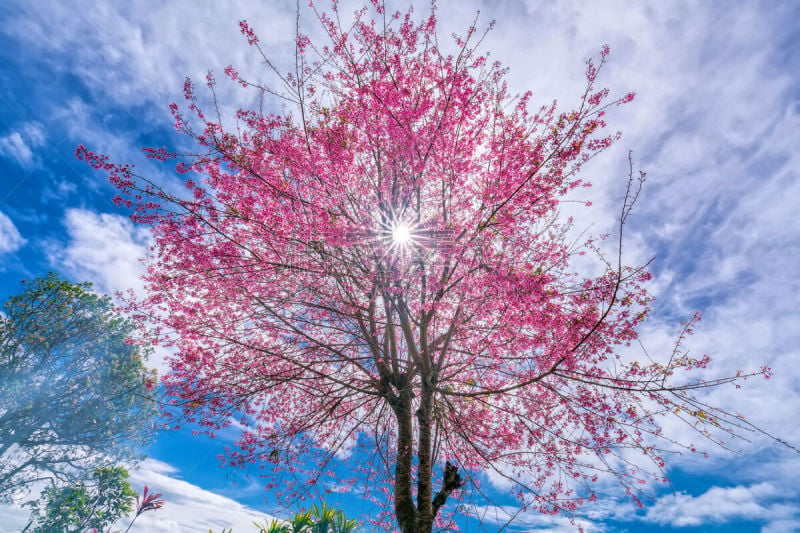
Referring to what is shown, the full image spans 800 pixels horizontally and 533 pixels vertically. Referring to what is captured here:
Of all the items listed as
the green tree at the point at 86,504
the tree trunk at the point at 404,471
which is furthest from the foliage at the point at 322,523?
the green tree at the point at 86,504

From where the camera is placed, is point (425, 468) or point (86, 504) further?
point (86, 504)

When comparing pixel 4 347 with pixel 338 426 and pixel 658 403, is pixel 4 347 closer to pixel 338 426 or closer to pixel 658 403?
pixel 338 426

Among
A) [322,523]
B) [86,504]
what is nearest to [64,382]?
[86,504]

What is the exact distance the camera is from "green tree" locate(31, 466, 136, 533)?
1998cm

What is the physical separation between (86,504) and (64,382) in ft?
23.7

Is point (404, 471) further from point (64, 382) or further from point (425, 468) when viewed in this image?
point (64, 382)

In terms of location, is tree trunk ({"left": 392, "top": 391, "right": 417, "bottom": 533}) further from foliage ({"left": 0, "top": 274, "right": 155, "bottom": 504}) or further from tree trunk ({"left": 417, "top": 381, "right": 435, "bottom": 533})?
foliage ({"left": 0, "top": 274, "right": 155, "bottom": 504})

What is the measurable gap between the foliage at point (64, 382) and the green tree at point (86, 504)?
1.19 feet

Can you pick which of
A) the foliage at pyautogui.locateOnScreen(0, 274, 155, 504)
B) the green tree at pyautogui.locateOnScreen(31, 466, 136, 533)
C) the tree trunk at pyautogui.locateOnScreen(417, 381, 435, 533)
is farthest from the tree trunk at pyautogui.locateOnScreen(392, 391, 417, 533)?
the green tree at pyautogui.locateOnScreen(31, 466, 136, 533)

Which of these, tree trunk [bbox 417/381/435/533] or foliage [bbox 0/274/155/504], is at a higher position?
foliage [bbox 0/274/155/504]

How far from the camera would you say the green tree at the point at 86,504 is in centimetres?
1998

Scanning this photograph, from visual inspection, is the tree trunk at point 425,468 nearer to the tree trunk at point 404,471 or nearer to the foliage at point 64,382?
the tree trunk at point 404,471

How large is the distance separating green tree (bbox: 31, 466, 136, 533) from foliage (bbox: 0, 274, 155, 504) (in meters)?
0.36

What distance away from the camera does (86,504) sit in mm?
20844
